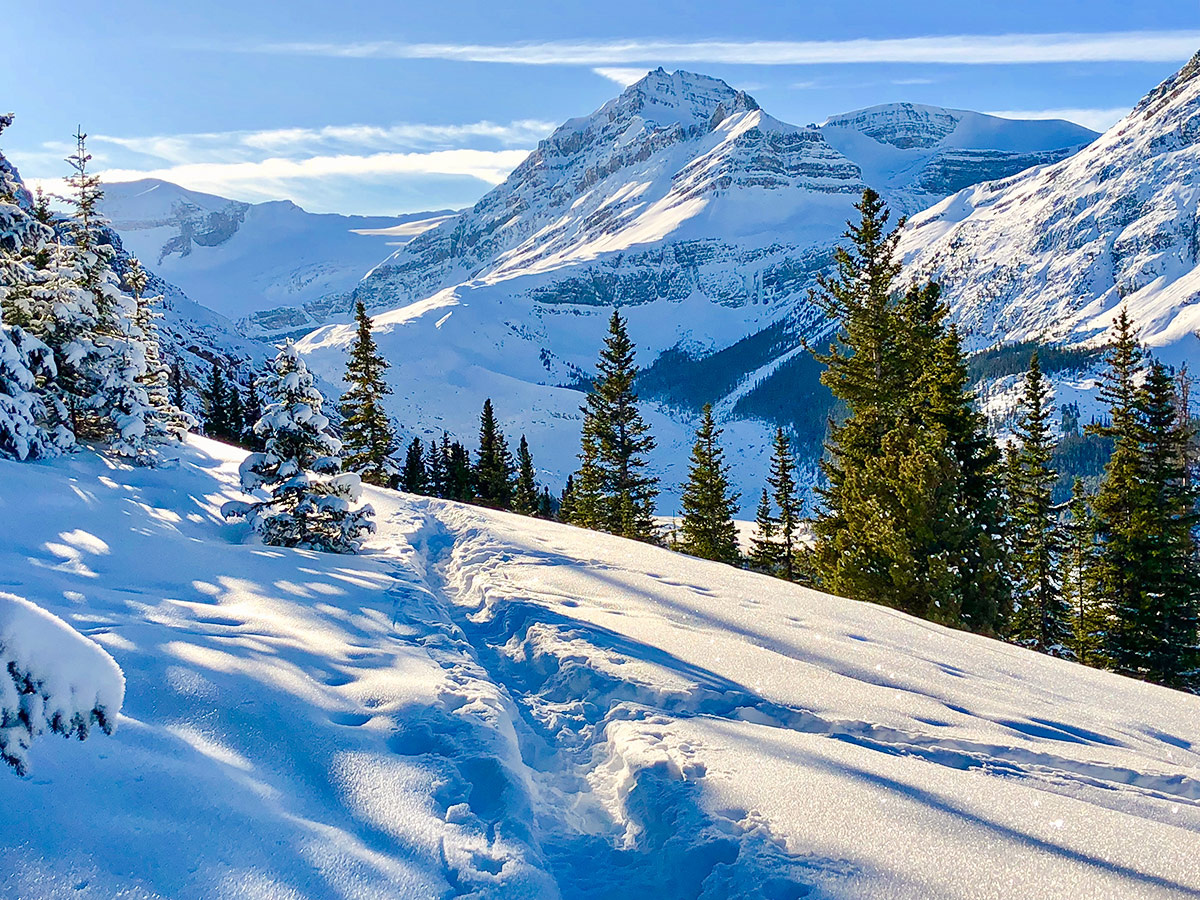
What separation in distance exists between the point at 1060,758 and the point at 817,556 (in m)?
15.0

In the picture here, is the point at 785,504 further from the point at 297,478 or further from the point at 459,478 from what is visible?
the point at 297,478

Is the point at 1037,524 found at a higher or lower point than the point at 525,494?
higher

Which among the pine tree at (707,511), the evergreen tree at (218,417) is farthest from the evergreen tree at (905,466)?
the evergreen tree at (218,417)

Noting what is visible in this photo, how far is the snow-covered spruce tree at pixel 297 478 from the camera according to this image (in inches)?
560

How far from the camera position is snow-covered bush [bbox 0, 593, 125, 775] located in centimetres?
237

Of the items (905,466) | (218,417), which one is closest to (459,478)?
(218,417)

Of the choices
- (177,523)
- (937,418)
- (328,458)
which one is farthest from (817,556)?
(177,523)

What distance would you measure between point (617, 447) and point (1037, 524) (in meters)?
18.6

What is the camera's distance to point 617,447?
3459cm

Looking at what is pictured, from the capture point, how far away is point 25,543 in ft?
30.0

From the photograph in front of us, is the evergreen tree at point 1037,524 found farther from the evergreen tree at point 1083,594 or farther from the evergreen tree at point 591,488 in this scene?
the evergreen tree at point 591,488

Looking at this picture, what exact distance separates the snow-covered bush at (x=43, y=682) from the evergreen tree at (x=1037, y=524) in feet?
94.5

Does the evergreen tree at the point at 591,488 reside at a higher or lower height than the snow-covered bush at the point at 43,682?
lower

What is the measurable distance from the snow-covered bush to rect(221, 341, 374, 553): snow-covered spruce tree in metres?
12.0
